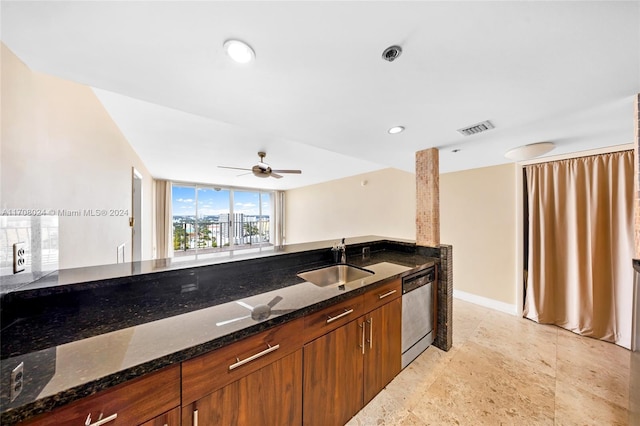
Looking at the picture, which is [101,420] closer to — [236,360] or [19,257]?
[236,360]

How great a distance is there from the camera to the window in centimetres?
620

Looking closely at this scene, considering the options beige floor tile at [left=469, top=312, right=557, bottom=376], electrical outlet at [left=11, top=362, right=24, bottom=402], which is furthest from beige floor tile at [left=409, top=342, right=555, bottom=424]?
electrical outlet at [left=11, top=362, right=24, bottom=402]

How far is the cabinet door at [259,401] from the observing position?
2.72 ft

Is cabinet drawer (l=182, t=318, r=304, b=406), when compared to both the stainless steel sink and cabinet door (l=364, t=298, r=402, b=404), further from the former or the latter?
the stainless steel sink

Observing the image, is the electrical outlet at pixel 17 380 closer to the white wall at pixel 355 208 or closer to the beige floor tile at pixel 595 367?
the beige floor tile at pixel 595 367

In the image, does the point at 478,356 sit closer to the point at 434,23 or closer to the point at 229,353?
the point at 229,353

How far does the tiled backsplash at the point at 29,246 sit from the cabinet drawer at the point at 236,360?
2.73ft

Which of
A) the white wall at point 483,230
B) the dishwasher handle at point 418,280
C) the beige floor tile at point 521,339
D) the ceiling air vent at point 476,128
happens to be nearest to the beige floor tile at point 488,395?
the beige floor tile at point 521,339

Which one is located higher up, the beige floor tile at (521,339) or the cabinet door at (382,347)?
the cabinet door at (382,347)

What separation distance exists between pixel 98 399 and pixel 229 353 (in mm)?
372

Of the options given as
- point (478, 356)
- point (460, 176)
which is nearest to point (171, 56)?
point (478, 356)

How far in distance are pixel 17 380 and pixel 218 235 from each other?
656 cm

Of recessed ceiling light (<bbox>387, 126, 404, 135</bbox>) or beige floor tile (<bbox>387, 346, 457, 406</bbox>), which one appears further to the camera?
recessed ceiling light (<bbox>387, 126, 404, 135</bbox>)

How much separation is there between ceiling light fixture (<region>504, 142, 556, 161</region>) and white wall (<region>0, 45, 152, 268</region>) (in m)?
3.75
